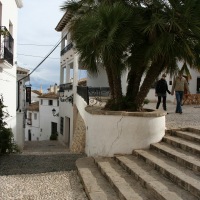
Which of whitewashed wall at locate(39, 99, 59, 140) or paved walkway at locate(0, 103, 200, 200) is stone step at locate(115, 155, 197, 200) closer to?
paved walkway at locate(0, 103, 200, 200)

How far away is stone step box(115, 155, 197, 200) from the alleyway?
1.03m

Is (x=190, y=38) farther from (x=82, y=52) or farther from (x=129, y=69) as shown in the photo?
(x=82, y=52)

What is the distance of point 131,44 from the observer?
793 centimetres

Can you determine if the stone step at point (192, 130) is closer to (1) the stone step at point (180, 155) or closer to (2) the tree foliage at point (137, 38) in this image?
(1) the stone step at point (180, 155)

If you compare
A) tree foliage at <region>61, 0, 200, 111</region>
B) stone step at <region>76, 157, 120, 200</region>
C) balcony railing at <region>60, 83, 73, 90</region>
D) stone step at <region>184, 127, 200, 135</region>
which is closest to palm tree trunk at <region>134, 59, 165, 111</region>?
tree foliage at <region>61, 0, 200, 111</region>

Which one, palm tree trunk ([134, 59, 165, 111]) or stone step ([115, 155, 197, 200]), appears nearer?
stone step ([115, 155, 197, 200])

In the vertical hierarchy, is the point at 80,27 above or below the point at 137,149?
above

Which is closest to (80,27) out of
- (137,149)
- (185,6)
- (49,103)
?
(185,6)

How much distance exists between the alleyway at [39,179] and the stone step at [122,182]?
57 cm

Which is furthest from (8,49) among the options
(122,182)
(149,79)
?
(122,182)

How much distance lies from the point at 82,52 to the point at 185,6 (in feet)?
8.92

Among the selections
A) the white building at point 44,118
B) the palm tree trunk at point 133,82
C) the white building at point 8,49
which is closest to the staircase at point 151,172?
the palm tree trunk at point 133,82

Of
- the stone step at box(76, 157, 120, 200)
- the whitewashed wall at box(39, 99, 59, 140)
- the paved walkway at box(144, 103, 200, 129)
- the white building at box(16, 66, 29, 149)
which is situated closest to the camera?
the stone step at box(76, 157, 120, 200)

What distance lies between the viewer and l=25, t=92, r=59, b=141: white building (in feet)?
105
